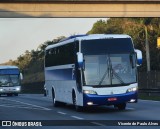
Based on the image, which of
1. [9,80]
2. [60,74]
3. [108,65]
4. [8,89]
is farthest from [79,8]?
[8,89]

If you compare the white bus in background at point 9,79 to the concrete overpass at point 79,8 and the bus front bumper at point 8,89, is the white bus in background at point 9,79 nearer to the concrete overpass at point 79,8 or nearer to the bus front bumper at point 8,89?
the bus front bumper at point 8,89

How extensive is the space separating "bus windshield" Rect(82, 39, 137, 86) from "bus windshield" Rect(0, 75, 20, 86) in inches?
1299

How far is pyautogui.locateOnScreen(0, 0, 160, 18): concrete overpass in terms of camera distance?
3503 cm

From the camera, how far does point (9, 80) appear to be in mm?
55844

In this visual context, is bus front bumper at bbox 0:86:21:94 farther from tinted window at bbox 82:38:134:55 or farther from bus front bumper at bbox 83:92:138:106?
bus front bumper at bbox 83:92:138:106

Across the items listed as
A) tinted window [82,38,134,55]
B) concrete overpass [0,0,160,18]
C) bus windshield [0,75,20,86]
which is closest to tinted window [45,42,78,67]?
tinted window [82,38,134,55]

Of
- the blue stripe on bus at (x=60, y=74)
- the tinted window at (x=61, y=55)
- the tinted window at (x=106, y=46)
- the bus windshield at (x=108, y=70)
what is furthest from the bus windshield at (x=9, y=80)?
the bus windshield at (x=108, y=70)

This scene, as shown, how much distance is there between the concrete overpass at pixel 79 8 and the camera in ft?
115

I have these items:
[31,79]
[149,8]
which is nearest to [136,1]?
[149,8]

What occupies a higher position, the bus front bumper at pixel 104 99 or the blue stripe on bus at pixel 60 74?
the blue stripe on bus at pixel 60 74

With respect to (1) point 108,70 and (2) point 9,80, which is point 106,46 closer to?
(1) point 108,70

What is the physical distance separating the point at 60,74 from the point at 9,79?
94.4 ft

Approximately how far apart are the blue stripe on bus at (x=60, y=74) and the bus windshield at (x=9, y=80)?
24211 millimetres

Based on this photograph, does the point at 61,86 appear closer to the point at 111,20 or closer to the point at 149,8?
the point at 149,8
